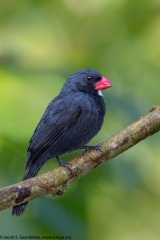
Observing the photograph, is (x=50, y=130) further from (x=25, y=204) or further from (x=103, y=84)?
(x=25, y=204)

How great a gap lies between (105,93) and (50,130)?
635 millimetres

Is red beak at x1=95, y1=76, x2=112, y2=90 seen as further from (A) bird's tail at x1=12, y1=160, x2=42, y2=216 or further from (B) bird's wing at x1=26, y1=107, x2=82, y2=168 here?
(A) bird's tail at x1=12, y1=160, x2=42, y2=216

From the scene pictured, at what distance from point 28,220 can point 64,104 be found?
1.59 metres

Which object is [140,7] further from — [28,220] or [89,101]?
[28,220]

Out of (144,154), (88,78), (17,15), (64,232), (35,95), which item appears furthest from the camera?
(88,78)

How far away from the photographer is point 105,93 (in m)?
3.91

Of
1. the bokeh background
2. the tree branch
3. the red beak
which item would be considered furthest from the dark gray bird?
the tree branch

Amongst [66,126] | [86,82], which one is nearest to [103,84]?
[86,82]

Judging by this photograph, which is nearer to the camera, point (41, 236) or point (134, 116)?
point (41, 236)

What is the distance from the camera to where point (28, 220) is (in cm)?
305

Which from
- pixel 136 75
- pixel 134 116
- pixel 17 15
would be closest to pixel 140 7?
pixel 136 75

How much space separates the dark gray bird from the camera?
13.8 ft

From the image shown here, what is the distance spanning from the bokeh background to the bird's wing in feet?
1.01

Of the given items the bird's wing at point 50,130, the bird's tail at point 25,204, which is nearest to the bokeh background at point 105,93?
the bird's tail at point 25,204
